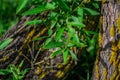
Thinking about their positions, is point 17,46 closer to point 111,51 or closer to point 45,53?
point 45,53

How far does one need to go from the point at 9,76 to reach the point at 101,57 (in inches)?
23.3

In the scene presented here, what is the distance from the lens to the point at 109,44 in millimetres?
2092

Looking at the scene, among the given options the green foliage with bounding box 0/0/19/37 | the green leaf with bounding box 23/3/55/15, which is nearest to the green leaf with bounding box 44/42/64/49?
the green leaf with bounding box 23/3/55/15

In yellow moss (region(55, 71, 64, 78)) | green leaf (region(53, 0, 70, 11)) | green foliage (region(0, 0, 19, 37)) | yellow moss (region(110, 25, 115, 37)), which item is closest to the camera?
green leaf (region(53, 0, 70, 11))

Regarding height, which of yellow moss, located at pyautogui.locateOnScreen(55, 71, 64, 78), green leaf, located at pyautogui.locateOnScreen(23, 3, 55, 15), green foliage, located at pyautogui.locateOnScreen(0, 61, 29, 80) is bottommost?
yellow moss, located at pyautogui.locateOnScreen(55, 71, 64, 78)

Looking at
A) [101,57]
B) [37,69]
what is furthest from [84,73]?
[101,57]

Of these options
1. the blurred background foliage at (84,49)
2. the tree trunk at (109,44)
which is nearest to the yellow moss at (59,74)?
the blurred background foliage at (84,49)

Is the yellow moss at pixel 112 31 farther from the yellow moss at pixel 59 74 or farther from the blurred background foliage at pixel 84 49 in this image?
the yellow moss at pixel 59 74

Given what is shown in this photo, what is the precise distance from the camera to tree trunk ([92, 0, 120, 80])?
6.64ft

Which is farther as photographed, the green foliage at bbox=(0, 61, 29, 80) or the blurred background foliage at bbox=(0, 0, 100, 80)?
the blurred background foliage at bbox=(0, 0, 100, 80)

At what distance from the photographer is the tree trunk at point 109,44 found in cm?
203

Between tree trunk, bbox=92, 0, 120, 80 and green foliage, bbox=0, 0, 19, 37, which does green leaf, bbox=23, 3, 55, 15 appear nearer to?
tree trunk, bbox=92, 0, 120, 80

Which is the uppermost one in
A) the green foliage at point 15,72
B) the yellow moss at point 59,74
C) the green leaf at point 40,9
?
the green leaf at point 40,9

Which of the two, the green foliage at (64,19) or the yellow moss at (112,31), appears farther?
the yellow moss at (112,31)
